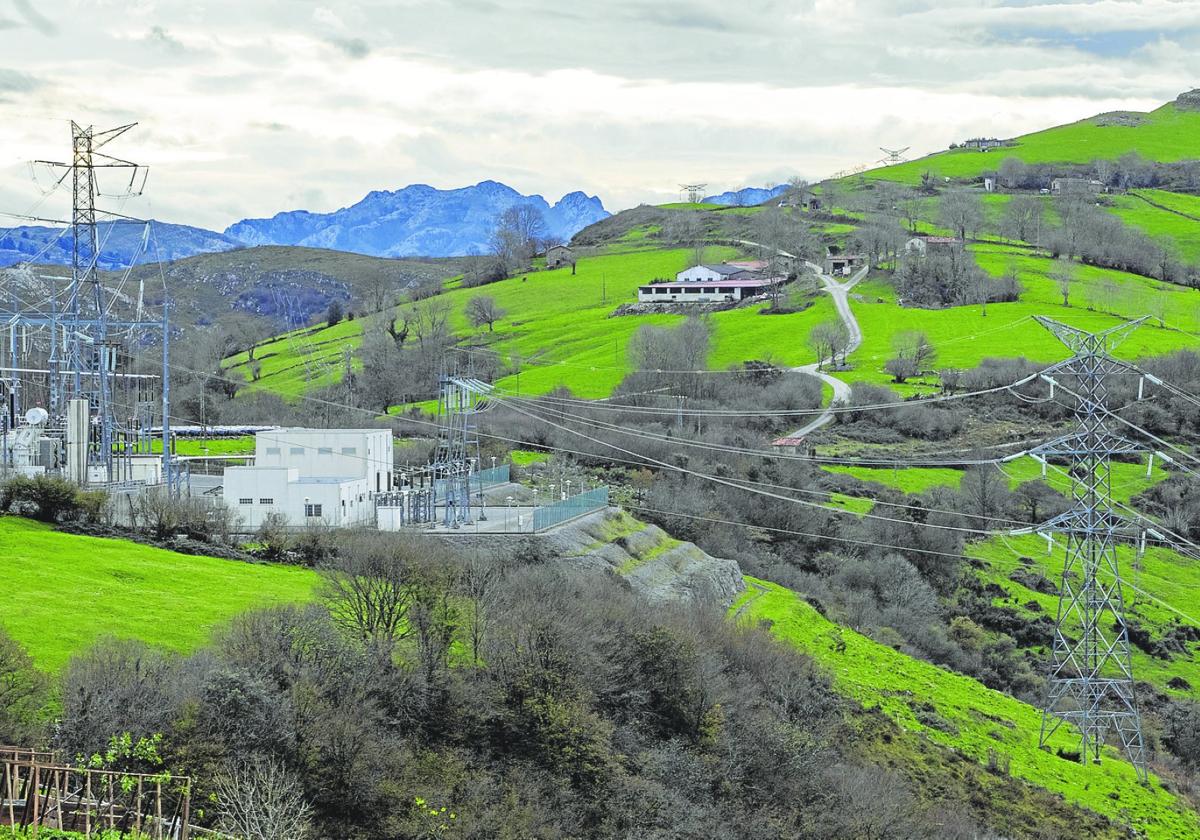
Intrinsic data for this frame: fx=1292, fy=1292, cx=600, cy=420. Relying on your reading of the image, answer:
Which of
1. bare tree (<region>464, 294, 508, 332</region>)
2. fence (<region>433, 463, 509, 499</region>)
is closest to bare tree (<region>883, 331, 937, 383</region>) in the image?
fence (<region>433, 463, 509, 499</region>)

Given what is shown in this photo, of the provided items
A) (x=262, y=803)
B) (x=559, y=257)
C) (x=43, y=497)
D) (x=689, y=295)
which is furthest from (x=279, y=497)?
(x=559, y=257)

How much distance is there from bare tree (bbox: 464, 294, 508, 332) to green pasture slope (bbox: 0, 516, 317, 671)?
317ft

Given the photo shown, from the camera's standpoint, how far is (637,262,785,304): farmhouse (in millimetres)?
146250

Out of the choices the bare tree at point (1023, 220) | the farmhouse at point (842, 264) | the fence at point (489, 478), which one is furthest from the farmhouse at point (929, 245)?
the fence at point (489, 478)

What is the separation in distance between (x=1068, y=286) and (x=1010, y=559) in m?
66.1

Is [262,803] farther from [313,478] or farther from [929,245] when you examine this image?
[929,245]

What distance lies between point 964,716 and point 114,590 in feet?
99.2

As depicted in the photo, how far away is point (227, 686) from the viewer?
92.1 feet

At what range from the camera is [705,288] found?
148 m

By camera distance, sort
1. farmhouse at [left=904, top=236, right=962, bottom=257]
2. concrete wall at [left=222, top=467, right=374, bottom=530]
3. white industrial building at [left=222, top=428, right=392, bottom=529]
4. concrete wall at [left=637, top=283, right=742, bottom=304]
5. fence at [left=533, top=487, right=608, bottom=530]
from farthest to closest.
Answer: farmhouse at [left=904, top=236, right=962, bottom=257] < concrete wall at [left=637, top=283, right=742, bottom=304] < white industrial building at [left=222, top=428, right=392, bottom=529] < concrete wall at [left=222, top=467, right=374, bottom=530] < fence at [left=533, top=487, right=608, bottom=530]

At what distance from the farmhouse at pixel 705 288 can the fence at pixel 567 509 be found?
282 ft

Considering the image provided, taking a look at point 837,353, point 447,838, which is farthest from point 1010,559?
point 447,838

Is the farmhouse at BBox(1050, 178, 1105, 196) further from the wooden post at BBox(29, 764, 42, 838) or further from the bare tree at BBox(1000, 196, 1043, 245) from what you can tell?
the wooden post at BBox(29, 764, 42, 838)

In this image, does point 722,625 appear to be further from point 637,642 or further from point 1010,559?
point 1010,559
